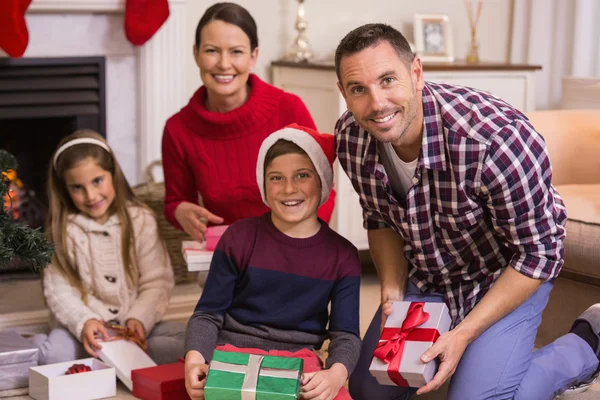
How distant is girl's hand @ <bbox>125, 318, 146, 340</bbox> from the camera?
2422 millimetres

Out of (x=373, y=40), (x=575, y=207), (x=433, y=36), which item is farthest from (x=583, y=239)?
(x=433, y=36)

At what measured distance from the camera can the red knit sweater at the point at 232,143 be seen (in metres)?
2.40

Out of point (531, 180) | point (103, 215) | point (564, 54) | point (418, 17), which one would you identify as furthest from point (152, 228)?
point (564, 54)

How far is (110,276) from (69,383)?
1.39 ft

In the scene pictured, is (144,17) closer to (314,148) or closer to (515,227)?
(314,148)

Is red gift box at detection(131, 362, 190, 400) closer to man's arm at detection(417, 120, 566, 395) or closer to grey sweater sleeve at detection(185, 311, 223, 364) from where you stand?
grey sweater sleeve at detection(185, 311, 223, 364)

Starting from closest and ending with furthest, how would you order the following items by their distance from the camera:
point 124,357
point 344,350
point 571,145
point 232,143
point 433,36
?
point 344,350, point 124,357, point 232,143, point 571,145, point 433,36

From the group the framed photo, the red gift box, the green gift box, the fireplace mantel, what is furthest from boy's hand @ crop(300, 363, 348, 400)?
the framed photo

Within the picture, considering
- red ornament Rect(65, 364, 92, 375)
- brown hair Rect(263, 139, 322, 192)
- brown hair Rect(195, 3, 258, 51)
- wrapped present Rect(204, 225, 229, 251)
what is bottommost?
red ornament Rect(65, 364, 92, 375)

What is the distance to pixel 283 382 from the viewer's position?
5.72 feet

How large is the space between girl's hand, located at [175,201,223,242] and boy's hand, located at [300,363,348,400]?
0.61 m

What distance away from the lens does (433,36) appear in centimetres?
354

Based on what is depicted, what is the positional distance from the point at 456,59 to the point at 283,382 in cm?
A: 228

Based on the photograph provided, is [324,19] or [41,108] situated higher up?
[324,19]
